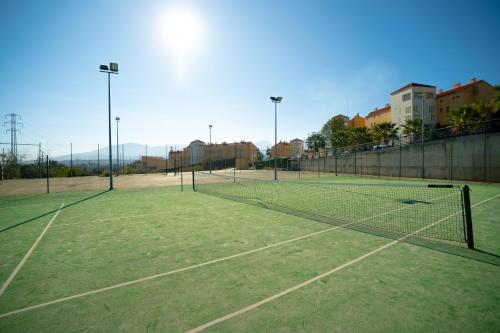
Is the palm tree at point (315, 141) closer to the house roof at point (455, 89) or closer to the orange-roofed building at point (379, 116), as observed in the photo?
the orange-roofed building at point (379, 116)

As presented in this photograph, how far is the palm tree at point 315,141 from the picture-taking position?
69500 millimetres

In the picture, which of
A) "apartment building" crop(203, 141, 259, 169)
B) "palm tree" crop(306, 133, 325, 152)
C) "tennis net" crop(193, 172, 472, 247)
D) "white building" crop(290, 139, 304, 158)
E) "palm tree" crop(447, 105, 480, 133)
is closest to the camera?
"tennis net" crop(193, 172, 472, 247)

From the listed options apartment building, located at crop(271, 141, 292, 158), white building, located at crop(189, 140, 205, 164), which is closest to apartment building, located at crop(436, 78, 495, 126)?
apartment building, located at crop(271, 141, 292, 158)

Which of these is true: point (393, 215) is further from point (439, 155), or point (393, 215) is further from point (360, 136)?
point (360, 136)

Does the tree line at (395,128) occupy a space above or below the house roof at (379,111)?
below

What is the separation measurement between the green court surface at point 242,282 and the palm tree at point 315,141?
2507 inches

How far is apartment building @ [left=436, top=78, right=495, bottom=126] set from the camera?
53906mm

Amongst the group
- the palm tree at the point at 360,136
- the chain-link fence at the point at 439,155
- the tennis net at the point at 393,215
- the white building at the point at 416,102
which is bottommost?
the tennis net at the point at 393,215

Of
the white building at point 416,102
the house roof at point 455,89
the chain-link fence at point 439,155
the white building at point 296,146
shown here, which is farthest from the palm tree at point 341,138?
the white building at point 296,146

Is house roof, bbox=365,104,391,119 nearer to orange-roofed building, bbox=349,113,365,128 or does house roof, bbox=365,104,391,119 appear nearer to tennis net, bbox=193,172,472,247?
orange-roofed building, bbox=349,113,365,128

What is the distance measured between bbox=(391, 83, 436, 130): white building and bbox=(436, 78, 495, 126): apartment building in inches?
123

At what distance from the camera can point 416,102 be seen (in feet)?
187

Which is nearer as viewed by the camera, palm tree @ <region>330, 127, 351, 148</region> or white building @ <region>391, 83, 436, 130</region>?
palm tree @ <region>330, 127, 351, 148</region>

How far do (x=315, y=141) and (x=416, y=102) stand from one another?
85.0ft
